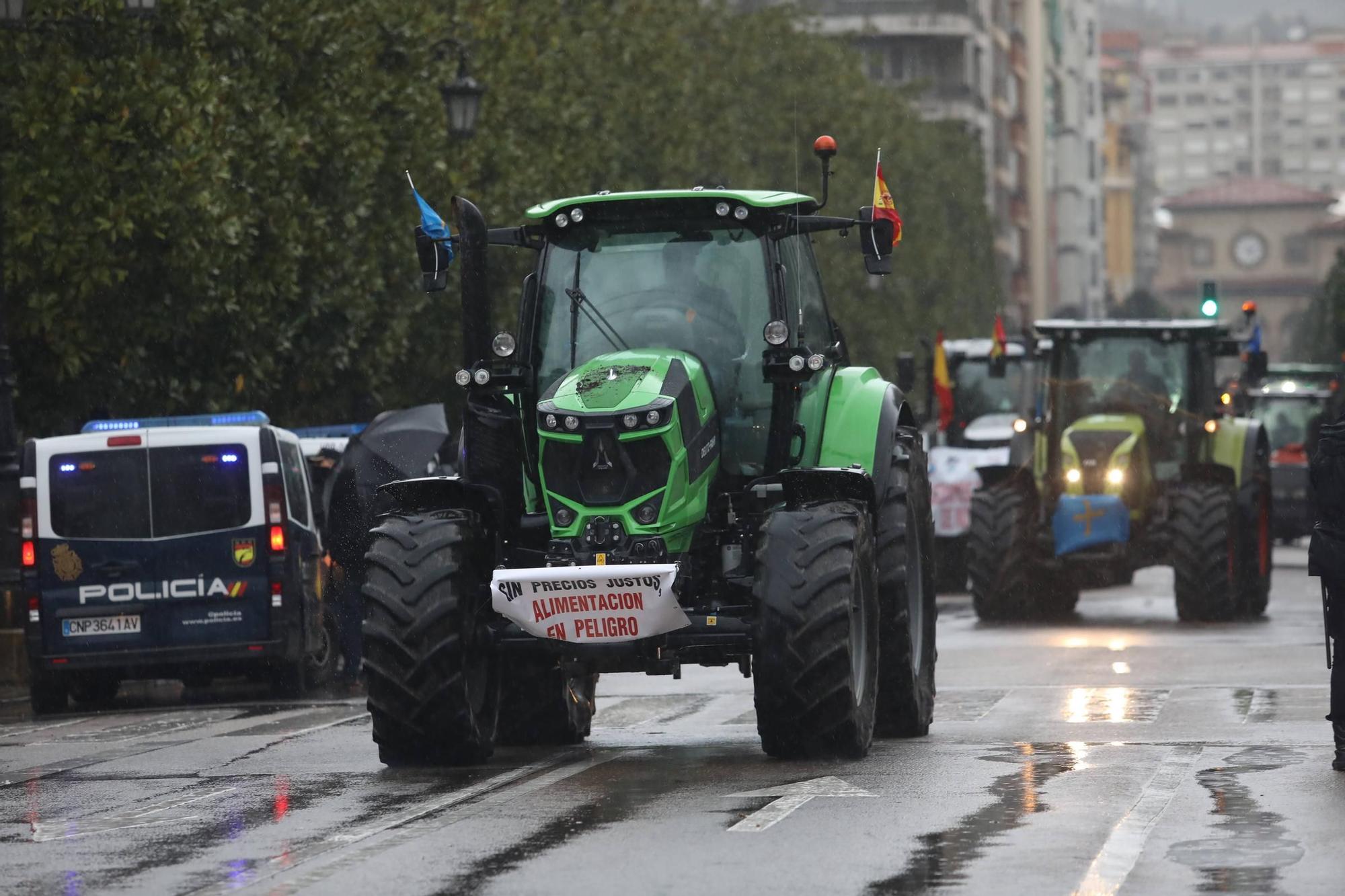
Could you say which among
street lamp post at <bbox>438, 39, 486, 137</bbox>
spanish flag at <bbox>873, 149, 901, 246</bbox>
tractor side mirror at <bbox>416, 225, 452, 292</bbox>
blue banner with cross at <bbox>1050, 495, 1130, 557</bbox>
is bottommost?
blue banner with cross at <bbox>1050, 495, 1130, 557</bbox>

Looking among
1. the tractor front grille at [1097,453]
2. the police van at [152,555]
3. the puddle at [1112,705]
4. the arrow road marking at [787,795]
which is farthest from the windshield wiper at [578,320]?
the tractor front grille at [1097,453]

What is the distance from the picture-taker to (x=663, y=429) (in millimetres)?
12594

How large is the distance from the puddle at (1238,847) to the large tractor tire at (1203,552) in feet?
44.5

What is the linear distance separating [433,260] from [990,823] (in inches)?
185

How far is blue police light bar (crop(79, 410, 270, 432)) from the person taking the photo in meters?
20.9

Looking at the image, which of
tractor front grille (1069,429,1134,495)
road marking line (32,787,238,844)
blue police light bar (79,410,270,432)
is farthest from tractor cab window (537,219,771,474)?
tractor front grille (1069,429,1134,495)

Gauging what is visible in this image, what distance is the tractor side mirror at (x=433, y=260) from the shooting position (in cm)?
1385

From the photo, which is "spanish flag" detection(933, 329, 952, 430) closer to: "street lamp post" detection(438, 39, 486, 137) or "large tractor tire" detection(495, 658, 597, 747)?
"street lamp post" detection(438, 39, 486, 137)

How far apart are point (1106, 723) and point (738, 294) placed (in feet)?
9.79

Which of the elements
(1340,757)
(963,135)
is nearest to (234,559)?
(1340,757)

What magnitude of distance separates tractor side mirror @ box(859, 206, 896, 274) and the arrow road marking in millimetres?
2907

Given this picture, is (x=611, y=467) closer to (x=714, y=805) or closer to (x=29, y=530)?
(x=714, y=805)

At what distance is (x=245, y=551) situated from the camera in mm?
20094

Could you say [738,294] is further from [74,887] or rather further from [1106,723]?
[74,887]
